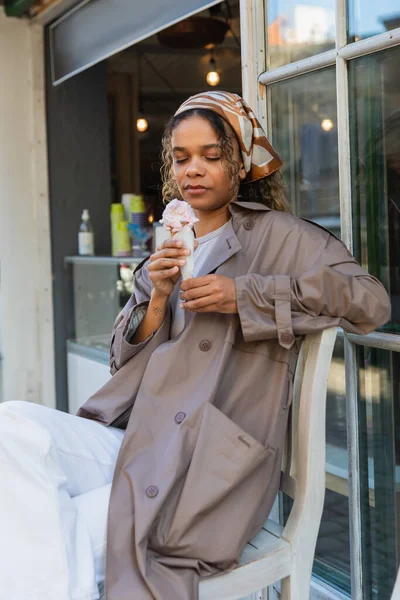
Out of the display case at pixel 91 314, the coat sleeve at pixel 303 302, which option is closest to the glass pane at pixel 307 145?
the coat sleeve at pixel 303 302

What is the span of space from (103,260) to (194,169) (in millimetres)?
2581

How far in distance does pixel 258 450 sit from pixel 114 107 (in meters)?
5.91

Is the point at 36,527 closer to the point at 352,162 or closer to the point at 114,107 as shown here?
the point at 352,162

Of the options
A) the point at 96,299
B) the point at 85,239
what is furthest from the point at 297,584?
the point at 85,239

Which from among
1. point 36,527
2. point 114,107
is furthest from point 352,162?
point 114,107

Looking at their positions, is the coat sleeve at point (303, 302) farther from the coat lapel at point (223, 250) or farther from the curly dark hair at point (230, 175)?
the curly dark hair at point (230, 175)

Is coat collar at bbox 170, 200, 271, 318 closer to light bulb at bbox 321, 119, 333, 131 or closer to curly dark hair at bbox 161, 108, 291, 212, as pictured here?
curly dark hair at bbox 161, 108, 291, 212

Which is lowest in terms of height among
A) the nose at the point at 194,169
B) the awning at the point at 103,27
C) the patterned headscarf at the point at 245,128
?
the nose at the point at 194,169

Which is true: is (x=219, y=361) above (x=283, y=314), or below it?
below

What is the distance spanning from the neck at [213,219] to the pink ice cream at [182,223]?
0.25 m

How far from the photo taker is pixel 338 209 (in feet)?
7.30

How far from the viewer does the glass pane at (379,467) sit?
2039 mm

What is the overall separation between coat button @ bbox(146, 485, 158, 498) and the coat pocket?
0.18 feet

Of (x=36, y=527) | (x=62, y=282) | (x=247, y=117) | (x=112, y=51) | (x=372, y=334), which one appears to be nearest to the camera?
(x=36, y=527)
